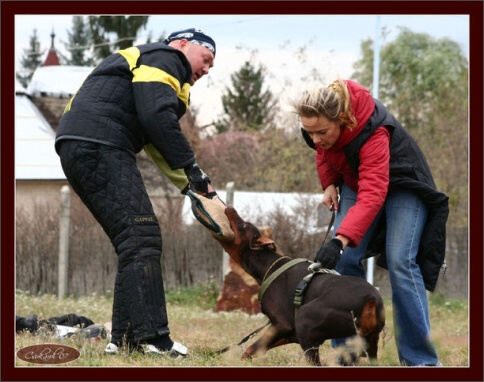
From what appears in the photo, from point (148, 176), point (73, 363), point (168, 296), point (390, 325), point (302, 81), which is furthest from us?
point (302, 81)

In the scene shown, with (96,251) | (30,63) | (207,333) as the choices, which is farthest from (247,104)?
(30,63)

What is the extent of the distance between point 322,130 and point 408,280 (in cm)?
110

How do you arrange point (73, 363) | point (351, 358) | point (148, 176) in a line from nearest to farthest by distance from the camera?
point (73, 363), point (351, 358), point (148, 176)

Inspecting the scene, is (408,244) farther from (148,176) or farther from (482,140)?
(148,176)

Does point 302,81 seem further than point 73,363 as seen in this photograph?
Yes

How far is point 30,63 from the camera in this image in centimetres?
3894

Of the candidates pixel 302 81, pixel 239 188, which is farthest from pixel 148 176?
pixel 302 81

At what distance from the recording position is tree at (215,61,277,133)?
72.4ft

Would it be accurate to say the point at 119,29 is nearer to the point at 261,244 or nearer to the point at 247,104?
the point at 247,104

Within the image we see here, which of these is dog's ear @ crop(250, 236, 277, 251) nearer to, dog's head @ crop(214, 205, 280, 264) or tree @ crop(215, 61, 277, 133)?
dog's head @ crop(214, 205, 280, 264)

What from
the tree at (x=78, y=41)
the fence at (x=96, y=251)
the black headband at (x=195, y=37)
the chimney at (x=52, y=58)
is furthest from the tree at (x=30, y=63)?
the black headband at (x=195, y=37)

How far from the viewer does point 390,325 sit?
211 inches

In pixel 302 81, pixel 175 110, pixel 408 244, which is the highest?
pixel 302 81

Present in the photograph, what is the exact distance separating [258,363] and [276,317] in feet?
1.05
